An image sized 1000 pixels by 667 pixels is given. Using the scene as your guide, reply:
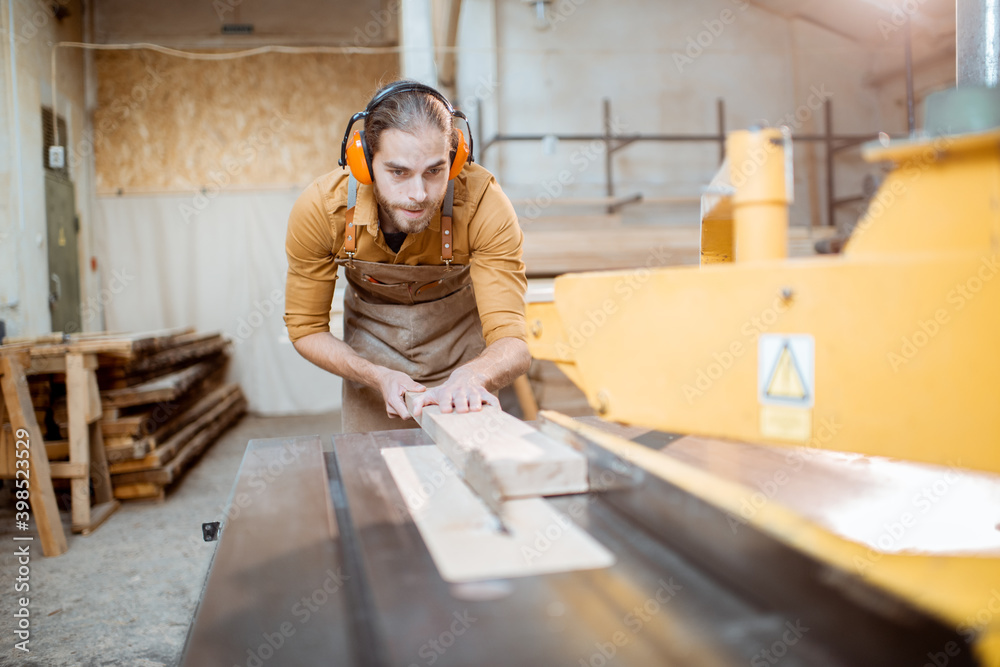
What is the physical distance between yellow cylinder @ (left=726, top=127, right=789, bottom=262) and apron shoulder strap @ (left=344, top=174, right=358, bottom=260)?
159 cm

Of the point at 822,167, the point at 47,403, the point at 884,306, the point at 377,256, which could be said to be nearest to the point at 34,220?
the point at 47,403

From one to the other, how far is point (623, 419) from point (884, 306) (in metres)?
0.46

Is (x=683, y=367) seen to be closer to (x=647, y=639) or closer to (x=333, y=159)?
(x=647, y=639)

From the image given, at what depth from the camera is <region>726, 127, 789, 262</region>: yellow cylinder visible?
3.19 ft

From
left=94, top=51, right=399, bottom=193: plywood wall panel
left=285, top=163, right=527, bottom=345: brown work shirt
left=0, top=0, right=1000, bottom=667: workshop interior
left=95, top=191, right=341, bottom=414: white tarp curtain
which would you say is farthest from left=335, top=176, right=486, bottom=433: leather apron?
left=94, top=51, right=399, bottom=193: plywood wall panel

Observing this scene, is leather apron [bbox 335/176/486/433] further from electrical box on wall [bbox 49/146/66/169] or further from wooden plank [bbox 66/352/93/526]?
electrical box on wall [bbox 49/146/66/169]

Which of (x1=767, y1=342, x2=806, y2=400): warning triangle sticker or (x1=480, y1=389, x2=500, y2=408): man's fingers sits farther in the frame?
(x1=480, y1=389, x2=500, y2=408): man's fingers

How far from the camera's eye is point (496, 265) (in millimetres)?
2496

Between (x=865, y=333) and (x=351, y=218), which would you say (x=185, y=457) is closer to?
(x=351, y=218)

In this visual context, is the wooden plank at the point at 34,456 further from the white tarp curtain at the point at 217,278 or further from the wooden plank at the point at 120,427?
the white tarp curtain at the point at 217,278

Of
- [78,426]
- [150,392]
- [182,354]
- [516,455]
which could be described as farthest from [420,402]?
[182,354]

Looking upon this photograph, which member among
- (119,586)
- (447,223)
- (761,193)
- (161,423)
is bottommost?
(119,586)

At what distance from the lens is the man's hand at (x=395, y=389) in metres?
2.11

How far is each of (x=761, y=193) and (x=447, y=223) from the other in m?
1.56
